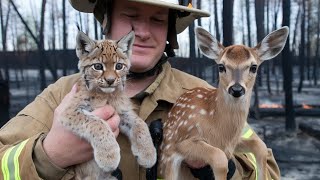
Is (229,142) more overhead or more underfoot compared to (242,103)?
more underfoot

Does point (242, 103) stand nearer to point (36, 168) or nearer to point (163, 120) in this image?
point (163, 120)

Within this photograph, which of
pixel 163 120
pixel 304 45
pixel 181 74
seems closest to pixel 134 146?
pixel 163 120

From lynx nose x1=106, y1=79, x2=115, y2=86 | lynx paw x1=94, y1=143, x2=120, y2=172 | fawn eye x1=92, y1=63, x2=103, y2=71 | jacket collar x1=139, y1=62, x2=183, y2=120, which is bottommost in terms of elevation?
lynx paw x1=94, y1=143, x2=120, y2=172

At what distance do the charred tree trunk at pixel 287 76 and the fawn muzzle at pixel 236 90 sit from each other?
191 cm

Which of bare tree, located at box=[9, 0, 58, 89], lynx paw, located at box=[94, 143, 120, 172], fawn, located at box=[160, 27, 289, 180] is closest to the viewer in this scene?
lynx paw, located at box=[94, 143, 120, 172]

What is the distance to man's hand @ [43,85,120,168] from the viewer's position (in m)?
1.93

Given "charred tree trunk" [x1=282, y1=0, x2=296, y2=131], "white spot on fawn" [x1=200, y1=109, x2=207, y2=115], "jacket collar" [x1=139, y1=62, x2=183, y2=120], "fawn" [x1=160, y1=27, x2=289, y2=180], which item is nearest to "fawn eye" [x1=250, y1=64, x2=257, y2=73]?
"fawn" [x1=160, y1=27, x2=289, y2=180]

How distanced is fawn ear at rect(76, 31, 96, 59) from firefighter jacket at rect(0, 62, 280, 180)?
402 millimetres

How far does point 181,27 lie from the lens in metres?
2.78

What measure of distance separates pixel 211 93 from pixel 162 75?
0.28 meters

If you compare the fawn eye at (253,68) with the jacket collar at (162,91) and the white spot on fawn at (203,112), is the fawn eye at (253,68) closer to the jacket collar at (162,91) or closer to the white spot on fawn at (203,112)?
the white spot on fawn at (203,112)

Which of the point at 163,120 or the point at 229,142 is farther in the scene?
the point at 163,120

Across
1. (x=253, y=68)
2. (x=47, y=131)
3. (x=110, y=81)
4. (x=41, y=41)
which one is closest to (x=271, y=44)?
(x=253, y=68)

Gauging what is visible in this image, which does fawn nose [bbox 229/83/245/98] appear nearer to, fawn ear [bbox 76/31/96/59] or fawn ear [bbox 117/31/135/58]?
fawn ear [bbox 117/31/135/58]
